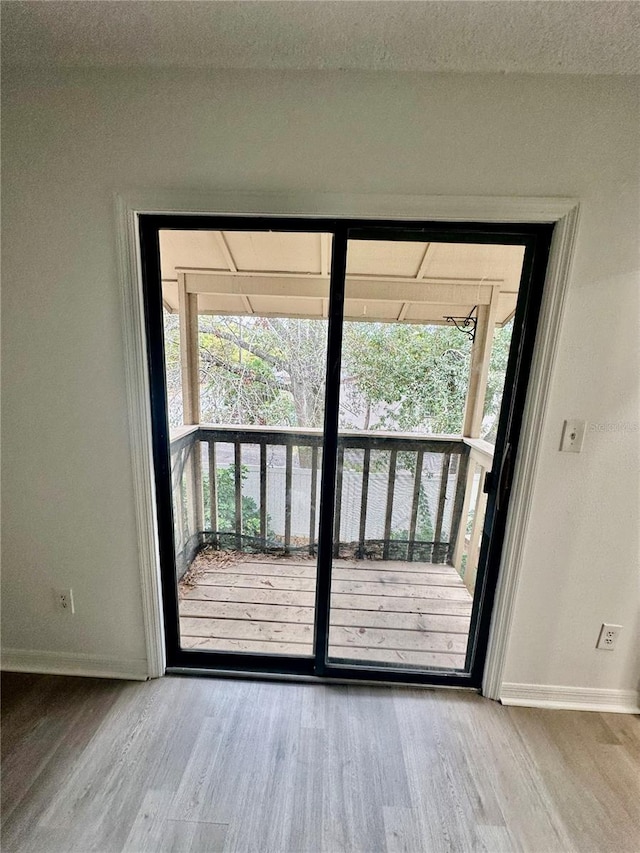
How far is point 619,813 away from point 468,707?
0.50 metres

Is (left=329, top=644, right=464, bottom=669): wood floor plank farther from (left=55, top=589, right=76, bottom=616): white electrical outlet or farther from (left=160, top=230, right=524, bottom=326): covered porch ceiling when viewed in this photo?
(left=160, top=230, right=524, bottom=326): covered porch ceiling

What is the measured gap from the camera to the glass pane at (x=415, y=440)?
4.40 feet

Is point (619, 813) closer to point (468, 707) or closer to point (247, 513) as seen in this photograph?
point (468, 707)

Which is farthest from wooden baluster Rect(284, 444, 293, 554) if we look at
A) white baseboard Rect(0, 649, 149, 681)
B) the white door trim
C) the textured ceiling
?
the textured ceiling

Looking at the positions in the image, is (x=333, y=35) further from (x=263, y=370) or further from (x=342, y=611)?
(x=342, y=611)

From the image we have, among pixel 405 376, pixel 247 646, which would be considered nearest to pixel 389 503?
pixel 405 376

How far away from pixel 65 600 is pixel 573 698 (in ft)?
7.54

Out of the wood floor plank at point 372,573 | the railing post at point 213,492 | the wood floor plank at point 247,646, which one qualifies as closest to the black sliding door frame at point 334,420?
the wood floor plank at point 247,646

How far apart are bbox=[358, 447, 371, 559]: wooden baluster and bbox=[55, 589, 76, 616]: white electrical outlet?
1323 mm

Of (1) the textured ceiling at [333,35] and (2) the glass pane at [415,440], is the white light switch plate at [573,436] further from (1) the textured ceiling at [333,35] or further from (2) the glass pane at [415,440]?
(1) the textured ceiling at [333,35]

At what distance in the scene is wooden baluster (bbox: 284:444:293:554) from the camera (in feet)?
5.38

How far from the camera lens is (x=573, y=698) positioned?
148 centimetres

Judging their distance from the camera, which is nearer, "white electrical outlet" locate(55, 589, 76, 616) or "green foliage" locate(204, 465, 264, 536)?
"white electrical outlet" locate(55, 589, 76, 616)

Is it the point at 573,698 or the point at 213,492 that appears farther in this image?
the point at 213,492
